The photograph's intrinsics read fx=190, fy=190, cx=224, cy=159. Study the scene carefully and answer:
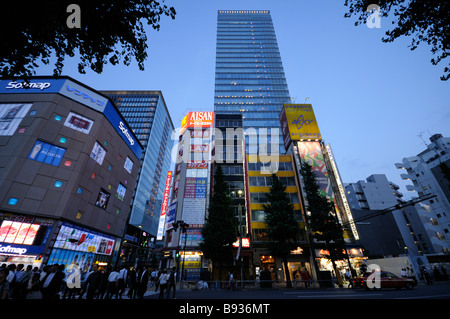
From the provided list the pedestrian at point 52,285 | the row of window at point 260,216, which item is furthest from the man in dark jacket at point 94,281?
the row of window at point 260,216

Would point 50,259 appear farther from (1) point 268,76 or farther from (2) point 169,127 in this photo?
(2) point 169,127

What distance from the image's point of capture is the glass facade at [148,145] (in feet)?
243

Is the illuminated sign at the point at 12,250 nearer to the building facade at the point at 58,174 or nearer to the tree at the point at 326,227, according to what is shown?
the building facade at the point at 58,174

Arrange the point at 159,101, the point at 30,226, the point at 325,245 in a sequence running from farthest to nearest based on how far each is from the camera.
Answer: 1. the point at 159,101
2. the point at 325,245
3. the point at 30,226

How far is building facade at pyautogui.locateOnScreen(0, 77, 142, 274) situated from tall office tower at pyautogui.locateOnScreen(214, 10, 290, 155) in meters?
41.4

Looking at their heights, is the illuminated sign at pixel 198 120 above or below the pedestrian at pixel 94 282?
above

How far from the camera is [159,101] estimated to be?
95.4 meters

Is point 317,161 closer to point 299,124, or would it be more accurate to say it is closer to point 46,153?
point 299,124

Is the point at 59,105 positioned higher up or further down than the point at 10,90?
further down

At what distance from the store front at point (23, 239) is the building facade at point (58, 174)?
2.7 inches

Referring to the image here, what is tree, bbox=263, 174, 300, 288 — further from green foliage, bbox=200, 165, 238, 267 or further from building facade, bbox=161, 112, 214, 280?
building facade, bbox=161, 112, 214, 280

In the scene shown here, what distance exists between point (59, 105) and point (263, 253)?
113ft

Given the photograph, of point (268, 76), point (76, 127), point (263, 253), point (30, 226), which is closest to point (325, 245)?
point (263, 253)
